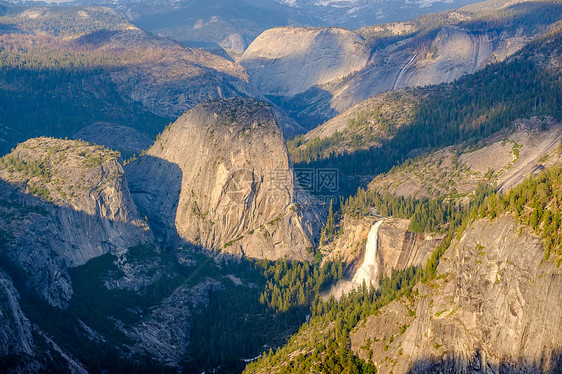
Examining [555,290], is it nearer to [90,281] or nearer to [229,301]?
[229,301]

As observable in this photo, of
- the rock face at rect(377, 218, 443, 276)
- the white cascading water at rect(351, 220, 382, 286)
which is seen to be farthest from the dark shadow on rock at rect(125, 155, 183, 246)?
the rock face at rect(377, 218, 443, 276)

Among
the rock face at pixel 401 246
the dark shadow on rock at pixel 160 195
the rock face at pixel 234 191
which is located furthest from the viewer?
the dark shadow on rock at pixel 160 195

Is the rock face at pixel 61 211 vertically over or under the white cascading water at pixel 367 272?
over

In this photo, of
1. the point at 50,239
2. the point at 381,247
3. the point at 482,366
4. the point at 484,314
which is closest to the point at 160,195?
the point at 50,239

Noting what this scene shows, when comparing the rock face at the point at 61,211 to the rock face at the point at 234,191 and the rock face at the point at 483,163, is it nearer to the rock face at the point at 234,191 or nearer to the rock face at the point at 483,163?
the rock face at the point at 234,191

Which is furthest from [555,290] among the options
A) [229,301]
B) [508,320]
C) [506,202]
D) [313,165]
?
[313,165]

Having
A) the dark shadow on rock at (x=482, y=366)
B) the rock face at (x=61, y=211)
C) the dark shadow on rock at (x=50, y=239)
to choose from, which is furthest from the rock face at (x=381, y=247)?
the dark shadow on rock at (x=482, y=366)

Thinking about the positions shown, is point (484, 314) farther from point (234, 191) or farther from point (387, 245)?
point (234, 191)

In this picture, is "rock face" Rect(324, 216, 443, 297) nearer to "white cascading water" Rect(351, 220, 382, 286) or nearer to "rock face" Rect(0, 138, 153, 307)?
"white cascading water" Rect(351, 220, 382, 286)
